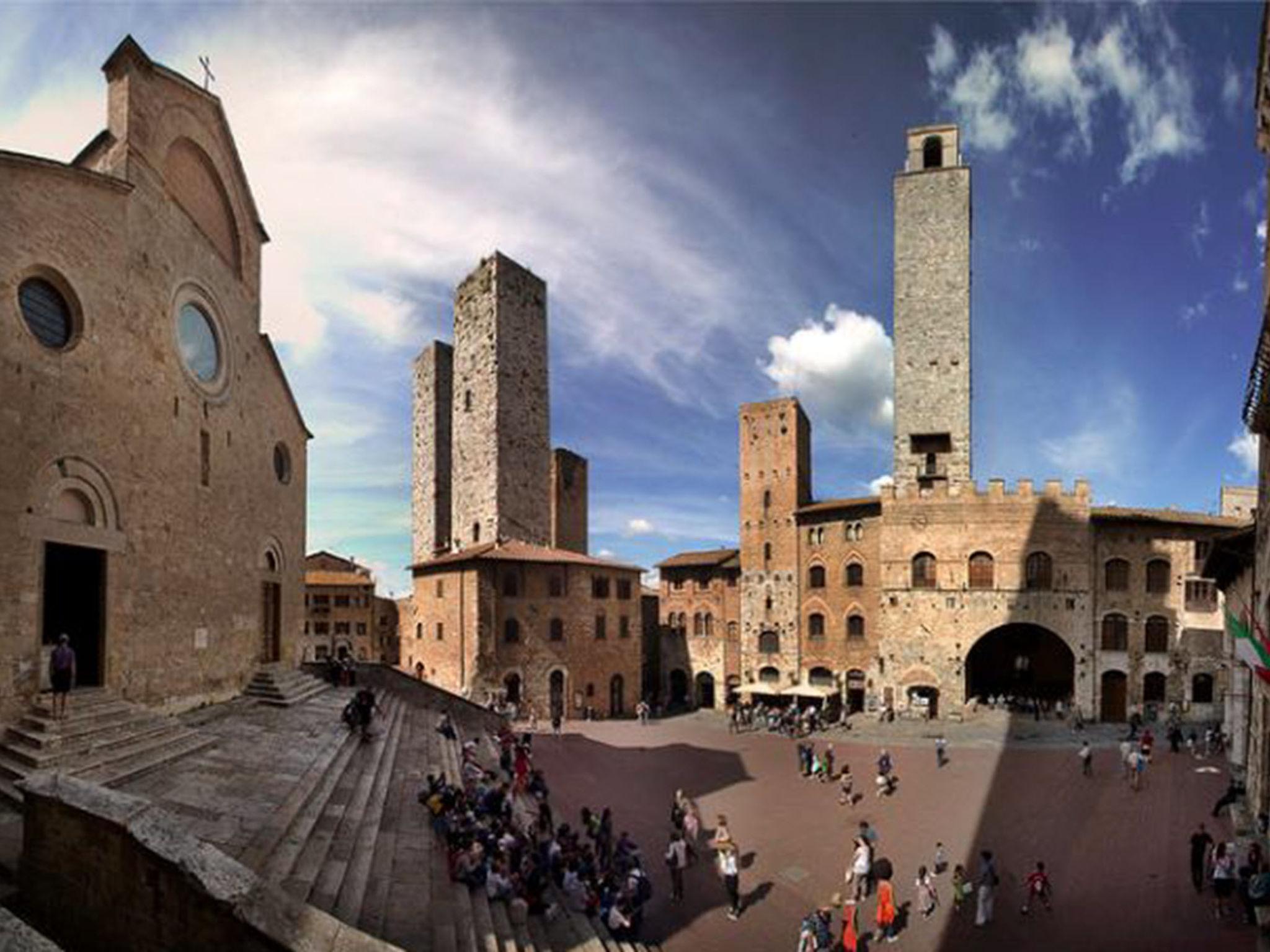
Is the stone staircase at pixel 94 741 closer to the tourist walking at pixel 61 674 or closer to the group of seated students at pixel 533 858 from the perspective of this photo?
the tourist walking at pixel 61 674

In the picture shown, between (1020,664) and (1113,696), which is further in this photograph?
(1020,664)

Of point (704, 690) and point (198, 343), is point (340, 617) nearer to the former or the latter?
point (704, 690)

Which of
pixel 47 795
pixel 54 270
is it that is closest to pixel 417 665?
pixel 54 270

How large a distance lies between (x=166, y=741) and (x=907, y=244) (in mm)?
37202

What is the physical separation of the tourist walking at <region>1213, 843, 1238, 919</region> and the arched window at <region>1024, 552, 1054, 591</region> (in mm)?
21109

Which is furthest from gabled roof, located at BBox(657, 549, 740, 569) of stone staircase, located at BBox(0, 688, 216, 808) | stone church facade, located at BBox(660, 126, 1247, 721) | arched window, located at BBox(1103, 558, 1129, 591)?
stone staircase, located at BBox(0, 688, 216, 808)

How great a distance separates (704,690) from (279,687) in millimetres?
30590

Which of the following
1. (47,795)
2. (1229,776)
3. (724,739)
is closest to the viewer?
Answer: (47,795)

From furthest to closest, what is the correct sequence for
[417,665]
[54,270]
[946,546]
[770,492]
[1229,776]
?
[770,492] → [417,665] → [946,546] → [1229,776] → [54,270]

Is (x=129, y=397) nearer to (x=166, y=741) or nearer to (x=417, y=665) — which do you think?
(x=166, y=741)

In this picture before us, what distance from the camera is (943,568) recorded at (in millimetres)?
33312

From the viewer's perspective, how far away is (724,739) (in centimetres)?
2980

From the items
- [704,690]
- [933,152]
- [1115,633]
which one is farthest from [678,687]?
[933,152]

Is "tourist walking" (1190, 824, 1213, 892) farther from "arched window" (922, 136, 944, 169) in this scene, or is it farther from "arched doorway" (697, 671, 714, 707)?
"arched window" (922, 136, 944, 169)
